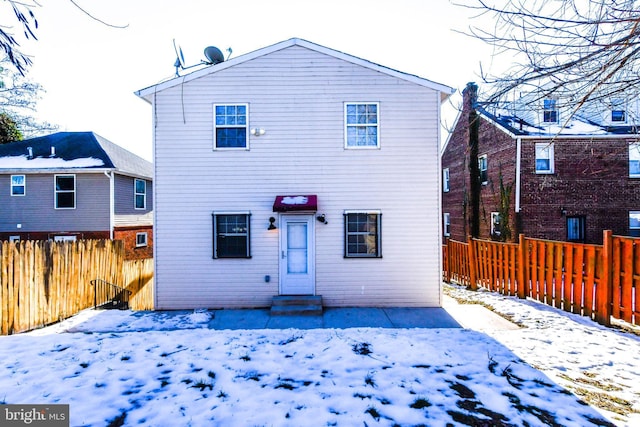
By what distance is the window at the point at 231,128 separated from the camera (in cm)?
855

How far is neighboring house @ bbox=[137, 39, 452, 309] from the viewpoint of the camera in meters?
8.44

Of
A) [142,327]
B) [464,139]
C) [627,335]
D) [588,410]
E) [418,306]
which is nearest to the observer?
[588,410]

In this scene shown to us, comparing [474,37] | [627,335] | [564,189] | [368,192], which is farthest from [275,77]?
[564,189]

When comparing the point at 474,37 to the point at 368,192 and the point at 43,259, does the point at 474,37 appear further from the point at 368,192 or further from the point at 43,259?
the point at 43,259

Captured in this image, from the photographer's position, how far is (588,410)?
11.4ft

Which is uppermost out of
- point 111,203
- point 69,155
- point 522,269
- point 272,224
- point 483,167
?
point 69,155

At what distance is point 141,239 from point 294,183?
13260mm

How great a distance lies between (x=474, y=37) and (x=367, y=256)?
18.6 ft

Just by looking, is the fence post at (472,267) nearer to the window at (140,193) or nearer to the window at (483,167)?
the window at (483,167)

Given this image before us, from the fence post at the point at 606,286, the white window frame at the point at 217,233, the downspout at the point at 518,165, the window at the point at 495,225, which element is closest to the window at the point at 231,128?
the white window frame at the point at 217,233

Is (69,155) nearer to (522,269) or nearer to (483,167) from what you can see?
(522,269)

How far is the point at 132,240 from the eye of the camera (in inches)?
672

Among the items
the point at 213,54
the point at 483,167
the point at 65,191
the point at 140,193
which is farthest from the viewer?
the point at 483,167

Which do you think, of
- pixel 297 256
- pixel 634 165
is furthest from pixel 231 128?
pixel 634 165
